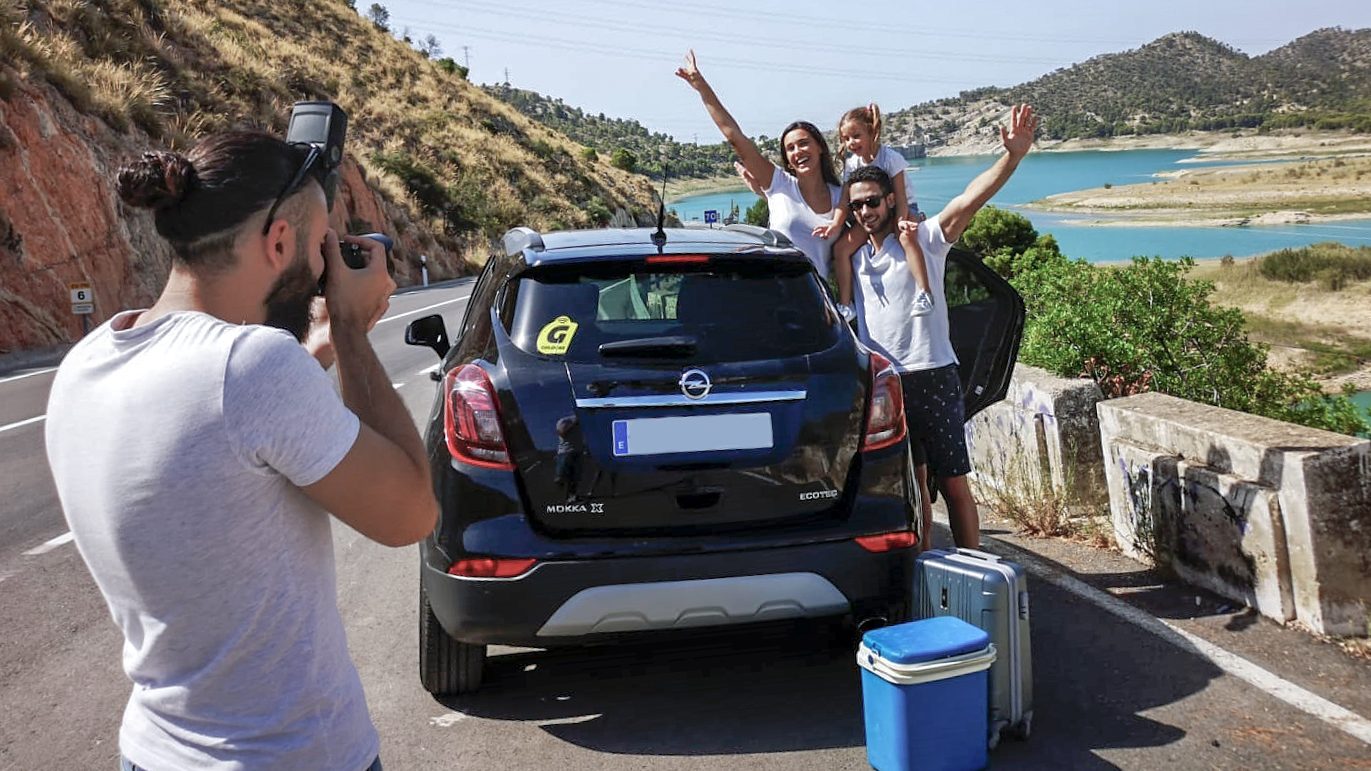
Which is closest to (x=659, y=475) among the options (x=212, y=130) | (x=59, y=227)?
(x=59, y=227)

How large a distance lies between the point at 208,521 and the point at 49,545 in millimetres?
6140

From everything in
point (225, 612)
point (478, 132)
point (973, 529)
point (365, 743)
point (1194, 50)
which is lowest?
point (973, 529)

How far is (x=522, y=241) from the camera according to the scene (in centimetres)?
484

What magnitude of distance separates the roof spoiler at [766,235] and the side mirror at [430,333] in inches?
55.1

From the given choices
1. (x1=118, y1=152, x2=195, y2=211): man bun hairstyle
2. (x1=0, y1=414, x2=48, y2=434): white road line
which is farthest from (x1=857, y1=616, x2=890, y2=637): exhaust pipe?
(x1=0, y1=414, x2=48, y2=434): white road line

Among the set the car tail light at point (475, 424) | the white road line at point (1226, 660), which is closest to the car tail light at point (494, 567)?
the car tail light at point (475, 424)

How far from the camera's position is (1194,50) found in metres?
173

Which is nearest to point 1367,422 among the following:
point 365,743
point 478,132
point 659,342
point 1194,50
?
point 659,342

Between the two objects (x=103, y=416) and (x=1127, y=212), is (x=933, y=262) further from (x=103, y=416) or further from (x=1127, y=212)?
(x=1127, y=212)

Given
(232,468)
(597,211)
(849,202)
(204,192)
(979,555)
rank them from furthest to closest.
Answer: (597,211)
(849,202)
(979,555)
(204,192)
(232,468)

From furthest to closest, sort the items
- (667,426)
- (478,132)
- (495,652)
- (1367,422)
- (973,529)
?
(478,132), (1367,422), (973,529), (495,652), (667,426)

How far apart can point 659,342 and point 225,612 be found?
2.45 metres

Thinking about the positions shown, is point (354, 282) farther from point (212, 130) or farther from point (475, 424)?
point (212, 130)

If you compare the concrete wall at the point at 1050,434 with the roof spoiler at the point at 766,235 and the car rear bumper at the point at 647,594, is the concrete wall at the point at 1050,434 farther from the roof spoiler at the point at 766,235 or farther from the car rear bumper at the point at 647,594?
the car rear bumper at the point at 647,594
